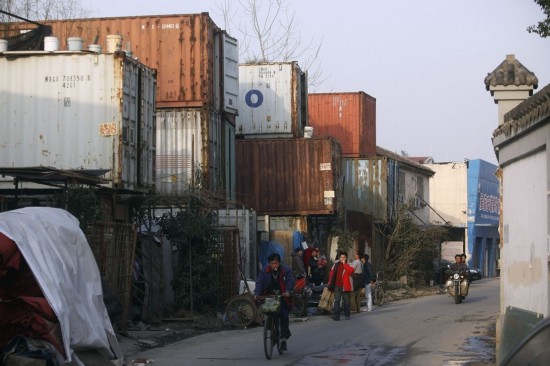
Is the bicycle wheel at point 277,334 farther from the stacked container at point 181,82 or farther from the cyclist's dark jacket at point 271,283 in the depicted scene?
the stacked container at point 181,82

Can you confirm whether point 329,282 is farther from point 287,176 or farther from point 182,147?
point 287,176

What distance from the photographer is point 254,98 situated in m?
34.8

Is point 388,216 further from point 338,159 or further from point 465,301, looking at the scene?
point 465,301

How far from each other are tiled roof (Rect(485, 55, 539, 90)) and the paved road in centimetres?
437

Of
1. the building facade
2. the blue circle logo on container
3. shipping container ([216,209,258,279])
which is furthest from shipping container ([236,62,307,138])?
the building facade

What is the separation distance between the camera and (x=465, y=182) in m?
63.5

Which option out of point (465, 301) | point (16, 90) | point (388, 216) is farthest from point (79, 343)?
point (388, 216)

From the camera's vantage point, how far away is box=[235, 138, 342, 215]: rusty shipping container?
108 ft

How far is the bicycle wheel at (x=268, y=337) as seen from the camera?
14328mm

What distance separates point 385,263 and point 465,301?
9.21 metres

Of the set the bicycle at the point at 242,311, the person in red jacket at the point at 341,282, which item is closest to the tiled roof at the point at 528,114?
the bicycle at the point at 242,311

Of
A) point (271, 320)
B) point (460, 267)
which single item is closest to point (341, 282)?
point (460, 267)

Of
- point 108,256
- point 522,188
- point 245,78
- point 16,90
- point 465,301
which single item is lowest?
point 465,301

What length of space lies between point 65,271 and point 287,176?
2206 cm
